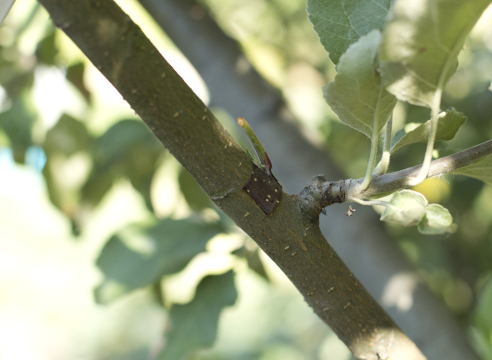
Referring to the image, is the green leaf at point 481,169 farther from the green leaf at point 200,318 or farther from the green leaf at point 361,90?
the green leaf at point 200,318

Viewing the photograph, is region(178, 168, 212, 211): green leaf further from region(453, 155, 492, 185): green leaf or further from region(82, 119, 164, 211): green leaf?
region(453, 155, 492, 185): green leaf

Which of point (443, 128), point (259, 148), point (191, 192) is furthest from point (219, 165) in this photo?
point (191, 192)

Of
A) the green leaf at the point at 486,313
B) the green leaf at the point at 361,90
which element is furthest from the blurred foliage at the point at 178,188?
the green leaf at the point at 361,90

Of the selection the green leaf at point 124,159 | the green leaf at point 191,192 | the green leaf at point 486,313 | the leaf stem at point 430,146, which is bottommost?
the green leaf at point 486,313

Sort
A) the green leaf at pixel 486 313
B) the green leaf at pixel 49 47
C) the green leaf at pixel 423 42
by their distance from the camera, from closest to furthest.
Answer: the green leaf at pixel 423 42 → the green leaf at pixel 486 313 → the green leaf at pixel 49 47

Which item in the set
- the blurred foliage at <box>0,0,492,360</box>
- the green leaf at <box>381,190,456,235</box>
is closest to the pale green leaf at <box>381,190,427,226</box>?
the green leaf at <box>381,190,456,235</box>

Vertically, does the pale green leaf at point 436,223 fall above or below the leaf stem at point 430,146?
below
